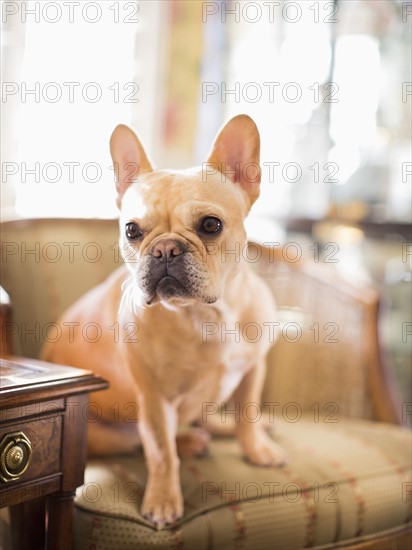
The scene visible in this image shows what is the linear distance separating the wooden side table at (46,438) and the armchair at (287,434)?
0.26ft

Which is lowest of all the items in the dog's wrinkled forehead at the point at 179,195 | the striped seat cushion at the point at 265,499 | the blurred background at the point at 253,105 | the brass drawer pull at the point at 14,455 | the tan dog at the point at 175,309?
the striped seat cushion at the point at 265,499

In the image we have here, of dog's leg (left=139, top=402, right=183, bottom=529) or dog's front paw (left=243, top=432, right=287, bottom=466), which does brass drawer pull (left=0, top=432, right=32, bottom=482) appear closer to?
dog's leg (left=139, top=402, right=183, bottom=529)

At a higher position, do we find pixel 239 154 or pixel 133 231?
pixel 239 154

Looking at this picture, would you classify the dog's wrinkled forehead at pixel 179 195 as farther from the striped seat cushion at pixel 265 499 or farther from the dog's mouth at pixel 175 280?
the striped seat cushion at pixel 265 499

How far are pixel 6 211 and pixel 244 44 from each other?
1.93 metres

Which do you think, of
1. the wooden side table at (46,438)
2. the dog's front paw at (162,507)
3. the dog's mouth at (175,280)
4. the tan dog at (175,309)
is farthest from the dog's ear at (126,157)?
the dog's front paw at (162,507)

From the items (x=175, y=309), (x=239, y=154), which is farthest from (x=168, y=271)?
(x=239, y=154)

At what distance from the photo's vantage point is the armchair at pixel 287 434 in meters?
1.34

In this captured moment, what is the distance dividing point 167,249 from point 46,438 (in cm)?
39

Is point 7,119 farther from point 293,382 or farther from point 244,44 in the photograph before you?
point 244,44

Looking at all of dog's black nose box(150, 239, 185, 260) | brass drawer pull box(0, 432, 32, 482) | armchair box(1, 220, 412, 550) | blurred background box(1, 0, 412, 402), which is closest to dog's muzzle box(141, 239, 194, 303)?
dog's black nose box(150, 239, 185, 260)

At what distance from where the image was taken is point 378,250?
395cm

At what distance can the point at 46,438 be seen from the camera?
1.21m

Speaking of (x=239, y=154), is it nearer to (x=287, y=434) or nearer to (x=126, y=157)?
(x=126, y=157)
